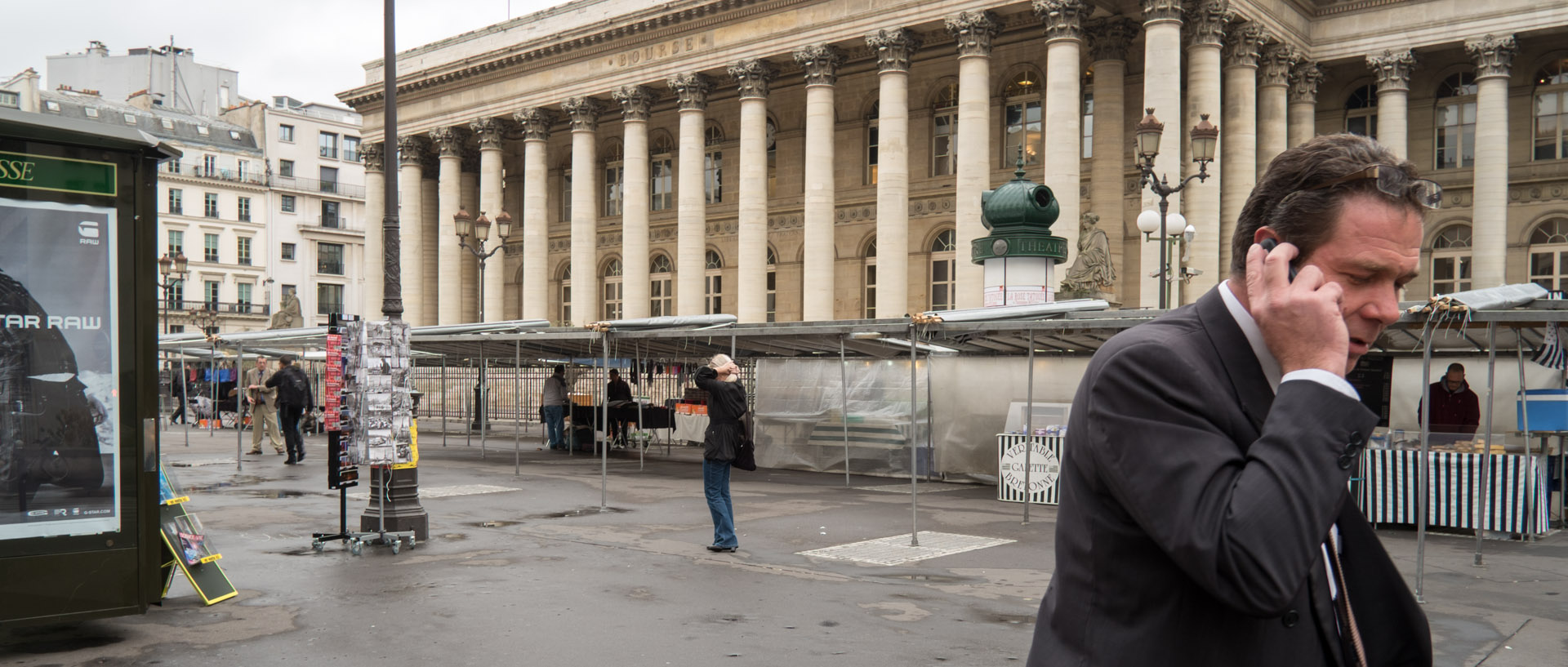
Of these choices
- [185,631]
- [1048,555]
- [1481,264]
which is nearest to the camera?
[185,631]

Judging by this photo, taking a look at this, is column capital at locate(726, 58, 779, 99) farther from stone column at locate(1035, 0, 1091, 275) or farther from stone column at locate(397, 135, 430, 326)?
stone column at locate(397, 135, 430, 326)

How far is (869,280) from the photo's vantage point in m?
41.1

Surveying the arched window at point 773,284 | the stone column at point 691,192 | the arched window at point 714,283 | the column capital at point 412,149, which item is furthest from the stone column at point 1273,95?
the column capital at point 412,149

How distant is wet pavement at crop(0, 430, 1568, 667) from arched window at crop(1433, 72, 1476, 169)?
23655 mm

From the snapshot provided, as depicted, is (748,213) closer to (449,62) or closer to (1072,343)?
(449,62)

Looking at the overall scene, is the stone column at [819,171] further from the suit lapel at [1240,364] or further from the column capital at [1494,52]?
the suit lapel at [1240,364]

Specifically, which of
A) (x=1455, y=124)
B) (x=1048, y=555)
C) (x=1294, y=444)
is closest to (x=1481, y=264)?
(x=1455, y=124)

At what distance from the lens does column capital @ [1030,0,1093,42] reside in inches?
1203

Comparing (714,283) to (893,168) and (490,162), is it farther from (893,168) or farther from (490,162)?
(893,168)

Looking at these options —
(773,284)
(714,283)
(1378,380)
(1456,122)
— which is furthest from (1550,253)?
(714,283)

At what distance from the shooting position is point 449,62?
47656 mm

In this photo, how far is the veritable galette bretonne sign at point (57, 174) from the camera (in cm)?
707

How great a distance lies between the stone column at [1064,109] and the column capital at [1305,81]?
792 cm

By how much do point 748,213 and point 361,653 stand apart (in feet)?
103
